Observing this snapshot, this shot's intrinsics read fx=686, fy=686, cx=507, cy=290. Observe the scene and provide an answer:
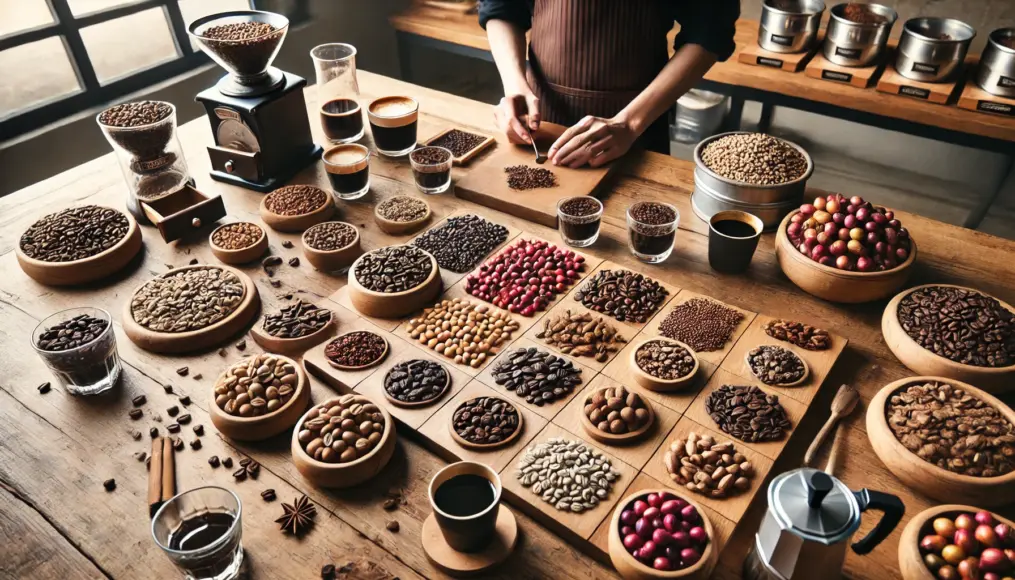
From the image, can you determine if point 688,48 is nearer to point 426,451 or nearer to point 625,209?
point 625,209

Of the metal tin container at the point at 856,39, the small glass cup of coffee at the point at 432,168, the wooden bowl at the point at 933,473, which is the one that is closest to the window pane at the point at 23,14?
the small glass cup of coffee at the point at 432,168

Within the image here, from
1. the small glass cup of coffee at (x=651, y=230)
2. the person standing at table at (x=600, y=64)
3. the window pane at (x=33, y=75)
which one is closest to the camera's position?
the small glass cup of coffee at (x=651, y=230)

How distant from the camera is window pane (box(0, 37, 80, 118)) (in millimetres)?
7070

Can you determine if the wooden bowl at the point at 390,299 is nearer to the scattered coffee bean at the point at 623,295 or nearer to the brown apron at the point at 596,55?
the scattered coffee bean at the point at 623,295

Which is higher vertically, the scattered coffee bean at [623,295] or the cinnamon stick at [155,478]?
the cinnamon stick at [155,478]

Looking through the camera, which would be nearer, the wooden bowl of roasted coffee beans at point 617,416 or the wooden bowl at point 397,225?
the wooden bowl of roasted coffee beans at point 617,416

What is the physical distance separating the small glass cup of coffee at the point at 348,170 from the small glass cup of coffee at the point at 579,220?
2.48ft

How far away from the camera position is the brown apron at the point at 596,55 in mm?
2740

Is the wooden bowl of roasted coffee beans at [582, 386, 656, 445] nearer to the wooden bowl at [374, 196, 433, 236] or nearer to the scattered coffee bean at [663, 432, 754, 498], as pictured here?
the scattered coffee bean at [663, 432, 754, 498]

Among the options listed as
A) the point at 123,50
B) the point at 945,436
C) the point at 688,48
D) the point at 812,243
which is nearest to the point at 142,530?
the point at 945,436

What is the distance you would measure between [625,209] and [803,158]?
2.04 ft

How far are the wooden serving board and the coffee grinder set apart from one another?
0.95m

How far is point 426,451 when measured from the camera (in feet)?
5.44

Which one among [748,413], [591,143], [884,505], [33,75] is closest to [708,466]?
[748,413]
